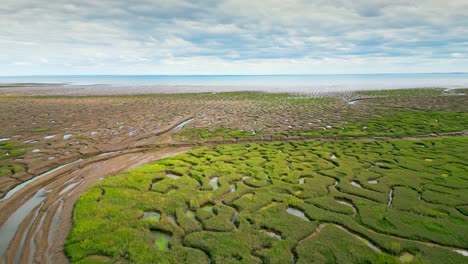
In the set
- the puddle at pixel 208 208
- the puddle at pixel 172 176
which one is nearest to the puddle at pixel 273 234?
the puddle at pixel 208 208

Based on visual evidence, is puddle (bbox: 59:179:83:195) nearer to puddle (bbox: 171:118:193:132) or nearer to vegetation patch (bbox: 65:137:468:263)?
vegetation patch (bbox: 65:137:468:263)

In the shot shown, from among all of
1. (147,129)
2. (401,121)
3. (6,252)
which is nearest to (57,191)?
(6,252)

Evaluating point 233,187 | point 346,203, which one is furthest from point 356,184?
point 233,187

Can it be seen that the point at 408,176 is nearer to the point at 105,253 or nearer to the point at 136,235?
the point at 136,235

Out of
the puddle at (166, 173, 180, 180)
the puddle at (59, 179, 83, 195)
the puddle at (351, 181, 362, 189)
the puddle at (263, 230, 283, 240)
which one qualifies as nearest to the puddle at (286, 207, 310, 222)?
the puddle at (263, 230, 283, 240)

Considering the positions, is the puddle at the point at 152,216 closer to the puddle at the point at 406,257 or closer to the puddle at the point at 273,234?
the puddle at the point at 273,234

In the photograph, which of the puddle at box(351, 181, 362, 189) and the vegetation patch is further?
the puddle at box(351, 181, 362, 189)

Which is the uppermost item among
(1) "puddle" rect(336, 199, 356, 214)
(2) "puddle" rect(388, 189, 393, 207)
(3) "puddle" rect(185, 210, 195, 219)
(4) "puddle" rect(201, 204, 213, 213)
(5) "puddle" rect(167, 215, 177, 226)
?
(2) "puddle" rect(388, 189, 393, 207)
